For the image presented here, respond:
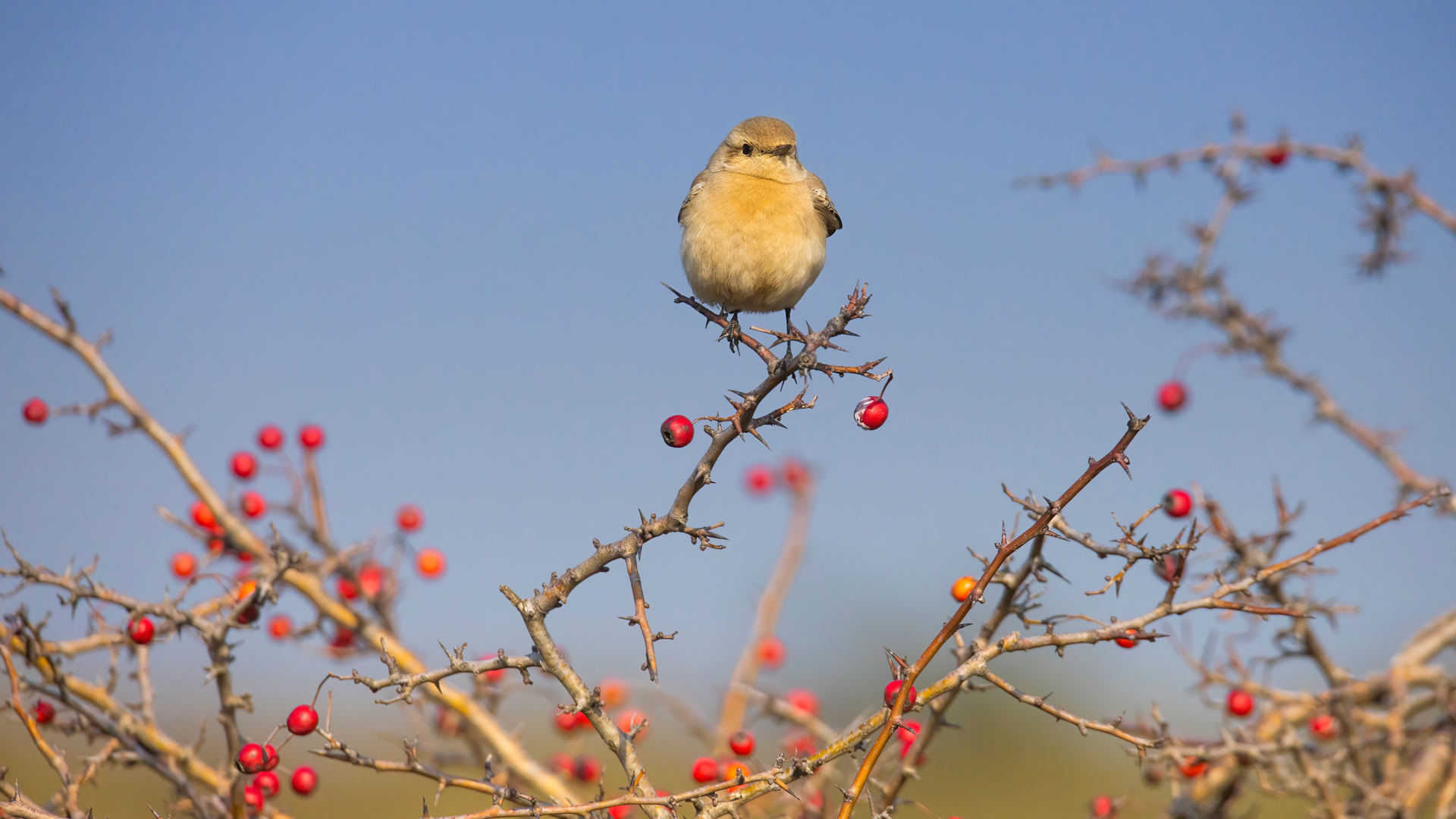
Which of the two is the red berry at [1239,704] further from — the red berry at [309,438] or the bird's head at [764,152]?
the red berry at [309,438]

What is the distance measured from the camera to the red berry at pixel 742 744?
420cm

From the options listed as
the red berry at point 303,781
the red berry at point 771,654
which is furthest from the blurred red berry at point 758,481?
the red berry at point 303,781

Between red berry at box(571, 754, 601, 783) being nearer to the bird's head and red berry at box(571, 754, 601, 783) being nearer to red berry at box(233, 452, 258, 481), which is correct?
red berry at box(233, 452, 258, 481)

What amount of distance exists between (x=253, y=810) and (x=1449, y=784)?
4.36 m

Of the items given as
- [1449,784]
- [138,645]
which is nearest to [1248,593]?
[1449,784]

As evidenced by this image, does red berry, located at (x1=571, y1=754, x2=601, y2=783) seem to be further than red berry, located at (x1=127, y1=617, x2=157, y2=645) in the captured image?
Yes

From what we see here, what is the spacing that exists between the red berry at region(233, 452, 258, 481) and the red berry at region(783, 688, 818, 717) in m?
3.12

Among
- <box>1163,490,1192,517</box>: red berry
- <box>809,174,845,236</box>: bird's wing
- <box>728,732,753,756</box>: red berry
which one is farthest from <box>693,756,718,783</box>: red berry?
<box>809,174,845,236</box>: bird's wing

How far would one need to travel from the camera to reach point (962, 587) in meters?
3.39

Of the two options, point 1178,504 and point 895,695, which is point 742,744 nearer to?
point 895,695

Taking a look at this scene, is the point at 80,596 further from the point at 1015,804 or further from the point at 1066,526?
the point at 1015,804

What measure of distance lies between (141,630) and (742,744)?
2392 mm

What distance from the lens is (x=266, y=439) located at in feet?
18.5

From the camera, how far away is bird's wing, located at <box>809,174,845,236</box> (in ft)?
18.8
